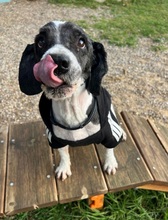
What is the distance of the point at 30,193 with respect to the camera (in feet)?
7.79

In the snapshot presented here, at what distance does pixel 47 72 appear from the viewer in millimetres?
1638

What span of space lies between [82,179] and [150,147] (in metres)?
0.77

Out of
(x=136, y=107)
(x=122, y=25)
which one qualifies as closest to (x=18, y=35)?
(x=122, y=25)

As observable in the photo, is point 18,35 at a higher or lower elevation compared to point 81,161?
lower

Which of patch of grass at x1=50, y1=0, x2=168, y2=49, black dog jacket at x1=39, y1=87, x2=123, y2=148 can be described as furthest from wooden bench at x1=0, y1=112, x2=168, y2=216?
patch of grass at x1=50, y1=0, x2=168, y2=49

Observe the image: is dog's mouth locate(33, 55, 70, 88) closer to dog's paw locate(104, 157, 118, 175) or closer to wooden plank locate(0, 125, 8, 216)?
dog's paw locate(104, 157, 118, 175)

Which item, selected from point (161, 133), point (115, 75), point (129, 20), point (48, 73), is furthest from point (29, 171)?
point (129, 20)

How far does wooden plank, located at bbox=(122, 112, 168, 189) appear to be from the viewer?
2.54 m

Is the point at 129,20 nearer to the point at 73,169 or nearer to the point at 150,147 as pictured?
the point at 150,147

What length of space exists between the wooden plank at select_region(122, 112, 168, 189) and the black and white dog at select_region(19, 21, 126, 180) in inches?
14.5

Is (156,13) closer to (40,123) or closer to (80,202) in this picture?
(40,123)

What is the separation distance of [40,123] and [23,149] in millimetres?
405

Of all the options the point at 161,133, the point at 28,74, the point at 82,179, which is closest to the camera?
the point at 28,74

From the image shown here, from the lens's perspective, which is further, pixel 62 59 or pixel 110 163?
pixel 110 163
